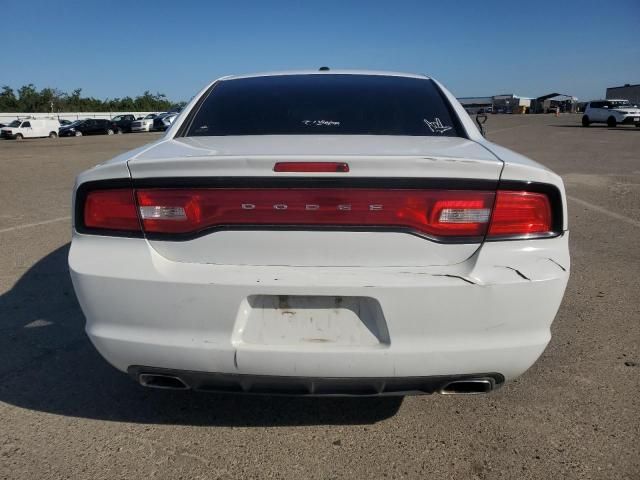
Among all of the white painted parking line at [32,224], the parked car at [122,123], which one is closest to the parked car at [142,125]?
the parked car at [122,123]

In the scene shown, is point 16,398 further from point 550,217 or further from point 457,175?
point 550,217

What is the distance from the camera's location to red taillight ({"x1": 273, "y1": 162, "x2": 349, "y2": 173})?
5.88ft

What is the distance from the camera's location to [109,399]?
251 cm

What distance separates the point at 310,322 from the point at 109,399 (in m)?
1.31

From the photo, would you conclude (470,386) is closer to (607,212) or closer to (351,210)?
(351,210)

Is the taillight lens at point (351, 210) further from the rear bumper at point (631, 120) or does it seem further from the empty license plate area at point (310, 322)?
the rear bumper at point (631, 120)

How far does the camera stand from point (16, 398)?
2537 mm

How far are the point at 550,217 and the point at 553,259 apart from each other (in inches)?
6.2

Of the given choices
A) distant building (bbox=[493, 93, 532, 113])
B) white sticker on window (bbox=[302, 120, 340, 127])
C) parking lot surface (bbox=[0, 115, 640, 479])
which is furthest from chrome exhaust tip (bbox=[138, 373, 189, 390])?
distant building (bbox=[493, 93, 532, 113])

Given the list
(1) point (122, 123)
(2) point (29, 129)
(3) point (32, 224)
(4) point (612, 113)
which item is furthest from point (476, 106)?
(2) point (29, 129)

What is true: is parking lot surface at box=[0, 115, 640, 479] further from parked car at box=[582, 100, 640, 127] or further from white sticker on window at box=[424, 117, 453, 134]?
parked car at box=[582, 100, 640, 127]

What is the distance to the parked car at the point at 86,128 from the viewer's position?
135ft

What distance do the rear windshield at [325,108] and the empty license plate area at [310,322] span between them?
1.00 m

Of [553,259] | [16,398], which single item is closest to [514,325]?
[553,259]
